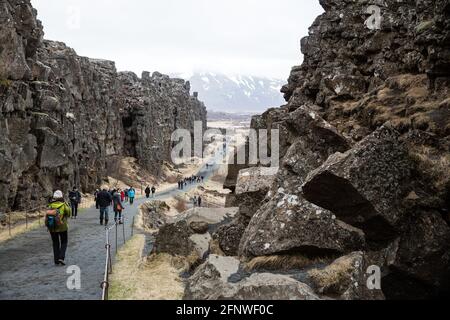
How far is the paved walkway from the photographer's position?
42.5 feet

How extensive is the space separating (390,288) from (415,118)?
5651 millimetres

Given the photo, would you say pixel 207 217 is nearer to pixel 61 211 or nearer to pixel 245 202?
pixel 245 202

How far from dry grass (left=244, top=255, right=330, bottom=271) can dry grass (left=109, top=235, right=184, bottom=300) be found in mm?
2263

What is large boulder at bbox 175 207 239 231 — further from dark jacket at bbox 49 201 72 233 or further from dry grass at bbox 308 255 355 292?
dry grass at bbox 308 255 355 292

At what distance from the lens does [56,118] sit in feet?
140

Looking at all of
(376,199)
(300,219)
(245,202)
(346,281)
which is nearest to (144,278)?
(245,202)

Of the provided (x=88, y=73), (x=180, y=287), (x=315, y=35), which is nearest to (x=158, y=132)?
(x=88, y=73)

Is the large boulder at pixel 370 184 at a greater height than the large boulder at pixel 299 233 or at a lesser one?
greater

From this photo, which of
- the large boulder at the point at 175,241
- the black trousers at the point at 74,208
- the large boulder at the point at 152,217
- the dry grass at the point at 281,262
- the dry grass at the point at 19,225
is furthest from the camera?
the large boulder at the point at 152,217

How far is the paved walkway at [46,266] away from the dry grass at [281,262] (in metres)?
4.50

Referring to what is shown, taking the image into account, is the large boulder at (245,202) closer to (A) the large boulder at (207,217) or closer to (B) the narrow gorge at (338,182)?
(B) the narrow gorge at (338,182)

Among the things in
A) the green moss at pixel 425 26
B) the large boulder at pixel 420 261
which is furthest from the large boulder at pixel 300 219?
the green moss at pixel 425 26

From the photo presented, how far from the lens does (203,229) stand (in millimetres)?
19688

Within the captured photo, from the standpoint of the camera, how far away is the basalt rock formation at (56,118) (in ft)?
102
